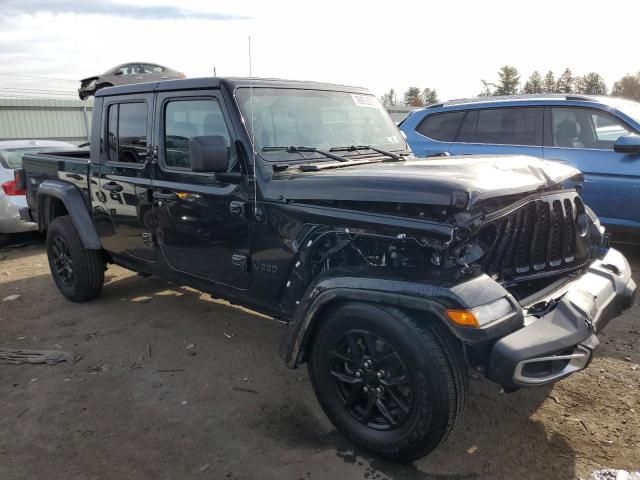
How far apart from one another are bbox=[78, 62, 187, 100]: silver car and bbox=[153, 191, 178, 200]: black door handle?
6494mm

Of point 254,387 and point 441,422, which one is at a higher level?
point 441,422

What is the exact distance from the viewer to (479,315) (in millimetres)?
2205

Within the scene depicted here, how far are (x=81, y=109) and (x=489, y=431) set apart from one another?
18.0 metres

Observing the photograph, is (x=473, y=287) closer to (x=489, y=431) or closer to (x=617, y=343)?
(x=489, y=431)

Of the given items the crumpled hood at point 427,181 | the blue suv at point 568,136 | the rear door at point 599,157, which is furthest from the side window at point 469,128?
the crumpled hood at point 427,181

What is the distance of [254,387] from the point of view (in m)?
3.51

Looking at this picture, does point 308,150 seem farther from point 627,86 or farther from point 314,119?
point 627,86

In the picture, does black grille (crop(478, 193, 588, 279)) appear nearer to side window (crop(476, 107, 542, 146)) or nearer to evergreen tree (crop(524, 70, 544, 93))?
side window (crop(476, 107, 542, 146))

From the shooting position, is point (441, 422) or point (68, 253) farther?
point (68, 253)

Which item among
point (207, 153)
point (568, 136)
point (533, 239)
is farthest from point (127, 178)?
point (568, 136)

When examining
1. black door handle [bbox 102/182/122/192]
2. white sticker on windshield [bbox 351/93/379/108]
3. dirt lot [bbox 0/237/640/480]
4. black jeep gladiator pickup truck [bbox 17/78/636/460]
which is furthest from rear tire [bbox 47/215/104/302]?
white sticker on windshield [bbox 351/93/379/108]

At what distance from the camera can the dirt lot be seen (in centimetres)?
267

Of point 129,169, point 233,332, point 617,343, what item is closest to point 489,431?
point 617,343

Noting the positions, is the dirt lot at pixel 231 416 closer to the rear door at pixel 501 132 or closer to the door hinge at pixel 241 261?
the door hinge at pixel 241 261
